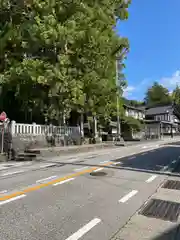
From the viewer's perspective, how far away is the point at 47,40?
57.2 ft

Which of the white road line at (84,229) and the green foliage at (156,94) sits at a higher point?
the green foliage at (156,94)

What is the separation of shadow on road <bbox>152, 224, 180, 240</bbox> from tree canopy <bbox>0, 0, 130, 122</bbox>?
547 inches

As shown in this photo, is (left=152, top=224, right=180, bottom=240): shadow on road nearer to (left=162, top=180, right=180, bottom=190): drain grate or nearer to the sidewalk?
the sidewalk

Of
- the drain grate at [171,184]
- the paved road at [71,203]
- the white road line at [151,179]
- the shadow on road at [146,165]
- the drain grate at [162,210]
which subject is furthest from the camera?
the shadow on road at [146,165]

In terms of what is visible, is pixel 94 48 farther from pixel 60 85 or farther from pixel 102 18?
pixel 60 85

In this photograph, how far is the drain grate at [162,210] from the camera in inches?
178

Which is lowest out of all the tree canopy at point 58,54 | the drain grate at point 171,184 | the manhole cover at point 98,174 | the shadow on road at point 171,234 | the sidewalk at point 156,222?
the shadow on road at point 171,234

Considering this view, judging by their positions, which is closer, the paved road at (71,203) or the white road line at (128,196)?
the paved road at (71,203)

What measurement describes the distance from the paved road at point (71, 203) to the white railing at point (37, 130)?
336 inches

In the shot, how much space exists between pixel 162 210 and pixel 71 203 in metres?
2.02

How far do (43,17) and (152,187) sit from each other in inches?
648

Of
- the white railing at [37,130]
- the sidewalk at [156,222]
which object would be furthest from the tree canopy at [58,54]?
the sidewalk at [156,222]

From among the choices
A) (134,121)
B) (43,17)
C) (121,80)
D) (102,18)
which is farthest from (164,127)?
(43,17)

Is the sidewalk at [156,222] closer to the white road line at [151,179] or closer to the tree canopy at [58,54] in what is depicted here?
the white road line at [151,179]
